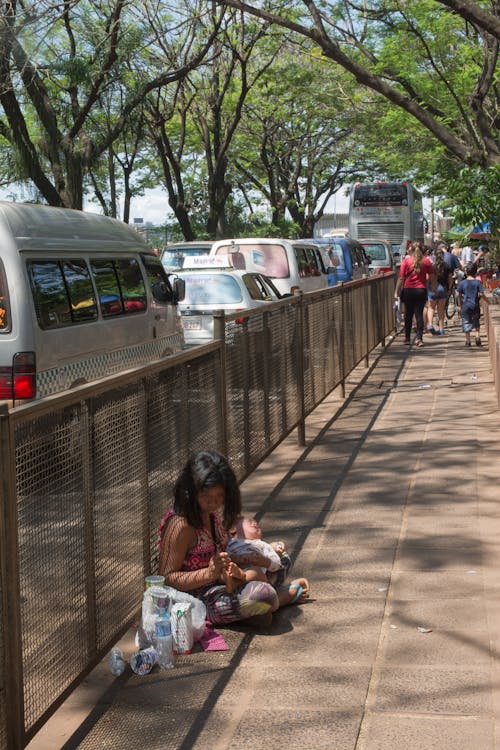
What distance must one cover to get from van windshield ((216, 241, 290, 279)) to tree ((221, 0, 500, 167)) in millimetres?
2985

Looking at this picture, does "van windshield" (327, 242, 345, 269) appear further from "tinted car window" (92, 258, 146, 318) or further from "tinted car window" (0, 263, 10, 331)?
"tinted car window" (0, 263, 10, 331)

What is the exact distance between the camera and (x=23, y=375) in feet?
27.6

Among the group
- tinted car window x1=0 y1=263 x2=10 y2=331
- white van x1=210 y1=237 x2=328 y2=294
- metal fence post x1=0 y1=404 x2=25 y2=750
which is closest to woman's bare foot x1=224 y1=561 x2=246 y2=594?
metal fence post x1=0 y1=404 x2=25 y2=750

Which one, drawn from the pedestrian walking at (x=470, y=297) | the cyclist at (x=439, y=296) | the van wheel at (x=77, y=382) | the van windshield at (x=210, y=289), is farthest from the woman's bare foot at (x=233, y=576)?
the cyclist at (x=439, y=296)

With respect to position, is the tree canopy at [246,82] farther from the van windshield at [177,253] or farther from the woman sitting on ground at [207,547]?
the woman sitting on ground at [207,547]

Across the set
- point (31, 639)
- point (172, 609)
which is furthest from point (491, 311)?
point (31, 639)

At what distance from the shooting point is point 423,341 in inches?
814

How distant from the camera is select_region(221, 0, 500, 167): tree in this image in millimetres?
15219

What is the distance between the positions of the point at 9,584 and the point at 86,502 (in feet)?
2.68

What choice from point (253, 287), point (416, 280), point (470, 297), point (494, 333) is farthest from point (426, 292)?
point (494, 333)

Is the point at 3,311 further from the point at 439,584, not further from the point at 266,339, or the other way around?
the point at 439,584

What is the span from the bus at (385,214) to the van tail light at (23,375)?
38632mm

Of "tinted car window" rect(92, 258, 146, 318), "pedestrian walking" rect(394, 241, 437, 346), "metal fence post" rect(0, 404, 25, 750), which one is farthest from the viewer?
"pedestrian walking" rect(394, 241, 437, 346)

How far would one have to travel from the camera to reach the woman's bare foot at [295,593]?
5.53m
